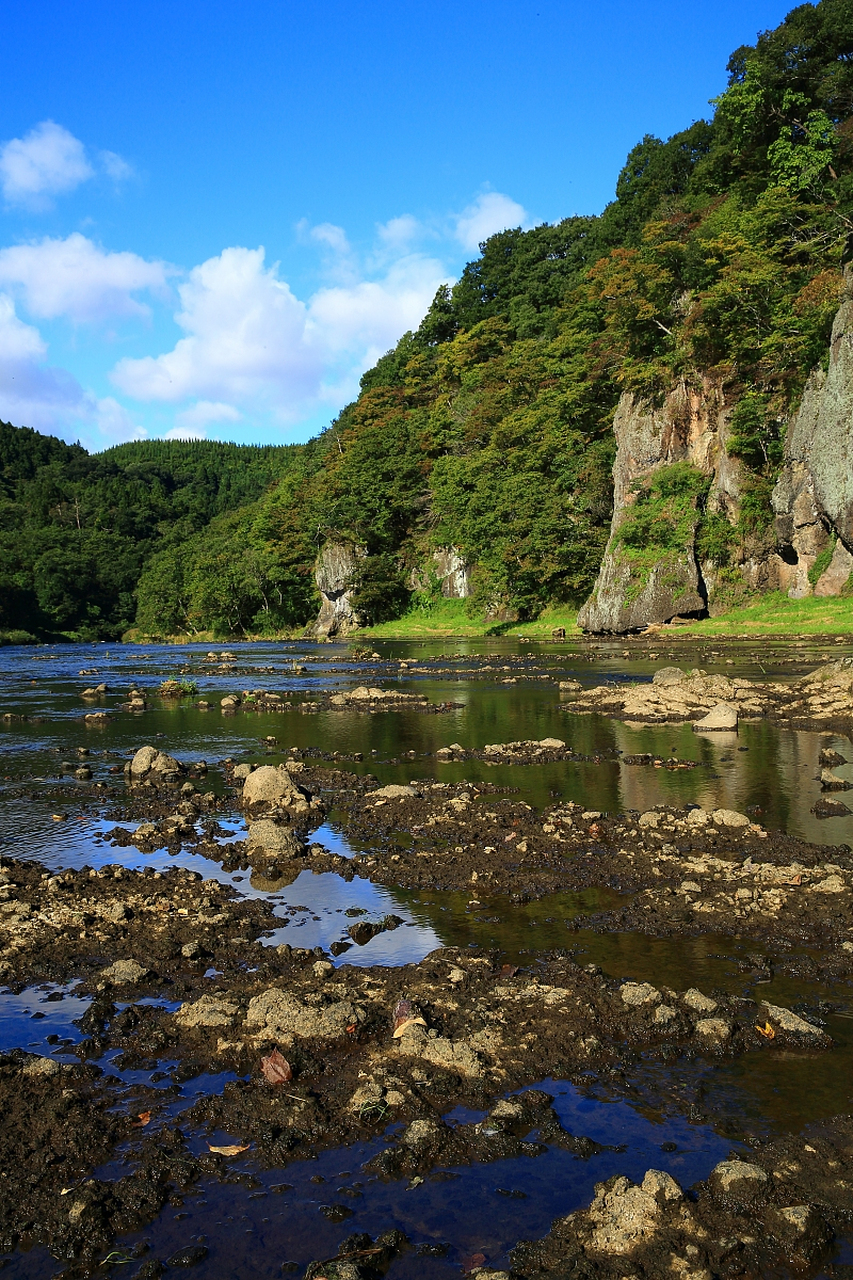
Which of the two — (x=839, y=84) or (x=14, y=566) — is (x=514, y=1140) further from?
(x=14, y=566)

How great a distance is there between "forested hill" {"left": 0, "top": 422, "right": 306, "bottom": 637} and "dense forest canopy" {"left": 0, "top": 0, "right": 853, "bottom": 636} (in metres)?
0.60

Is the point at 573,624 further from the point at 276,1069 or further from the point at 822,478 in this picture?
the point at 276,1069

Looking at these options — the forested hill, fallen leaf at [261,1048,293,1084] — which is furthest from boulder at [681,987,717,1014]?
the forested hill

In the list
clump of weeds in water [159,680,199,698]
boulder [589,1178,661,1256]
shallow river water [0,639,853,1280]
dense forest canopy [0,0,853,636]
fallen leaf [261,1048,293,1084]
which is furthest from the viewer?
dense forest canopy [0,0,853,636]

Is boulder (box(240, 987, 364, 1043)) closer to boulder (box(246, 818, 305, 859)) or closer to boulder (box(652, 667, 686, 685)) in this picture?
boulder (box(246, 818, 305, 859))

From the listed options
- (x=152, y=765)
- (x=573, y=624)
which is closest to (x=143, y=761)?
(x=152, y=765)

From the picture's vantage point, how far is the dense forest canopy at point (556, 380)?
51750 mm

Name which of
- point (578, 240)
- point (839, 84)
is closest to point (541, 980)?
point (839, 84)

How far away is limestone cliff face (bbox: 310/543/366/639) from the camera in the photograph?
88.9 m

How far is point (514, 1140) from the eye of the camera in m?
5.14

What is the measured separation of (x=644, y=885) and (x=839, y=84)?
67.5 m

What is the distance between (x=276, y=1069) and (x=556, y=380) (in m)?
74.1

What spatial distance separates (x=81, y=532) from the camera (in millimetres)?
150375

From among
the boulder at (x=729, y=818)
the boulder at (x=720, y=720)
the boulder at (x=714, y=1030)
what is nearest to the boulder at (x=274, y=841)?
the boulder at (x=729, y=818)
